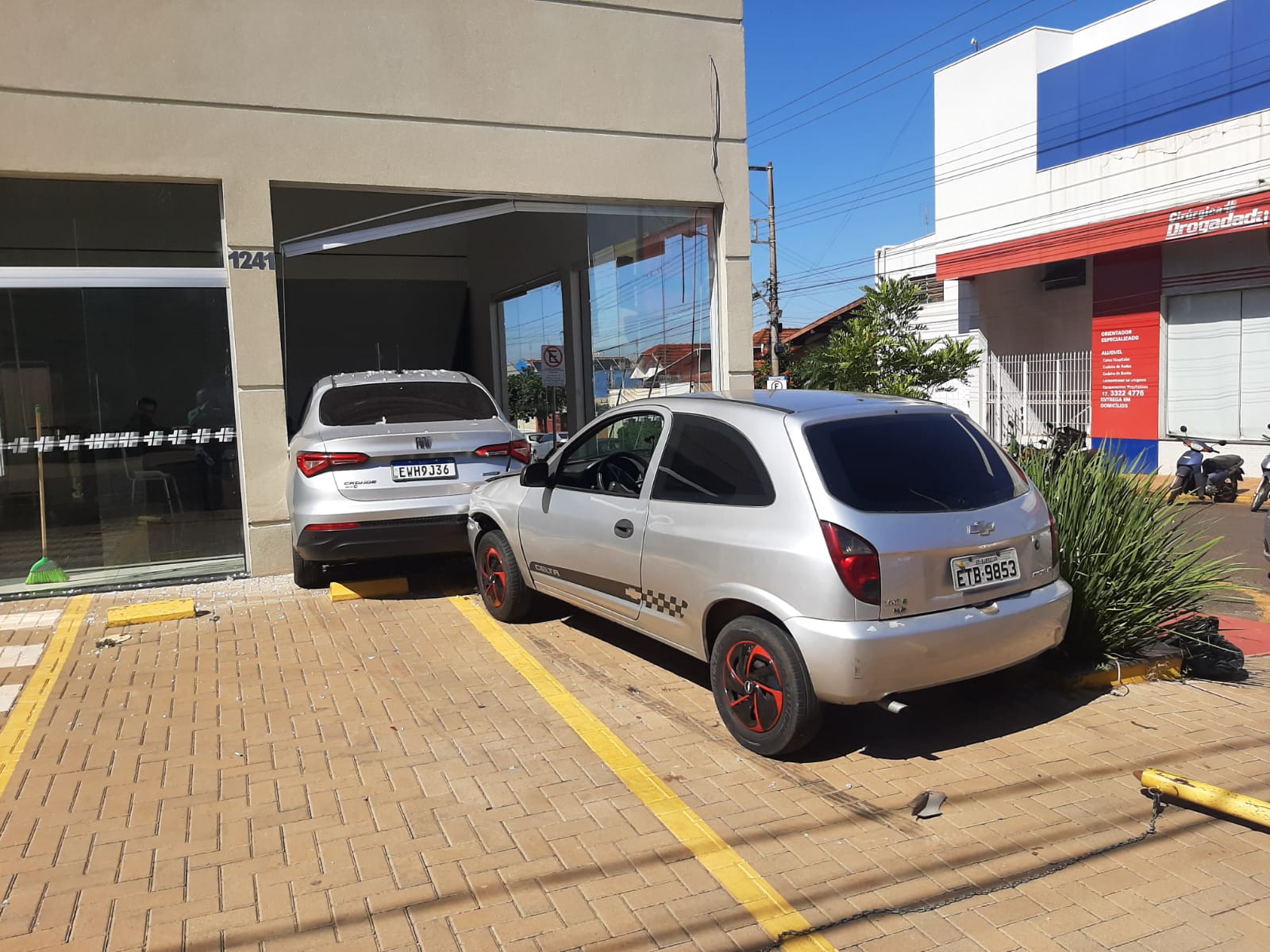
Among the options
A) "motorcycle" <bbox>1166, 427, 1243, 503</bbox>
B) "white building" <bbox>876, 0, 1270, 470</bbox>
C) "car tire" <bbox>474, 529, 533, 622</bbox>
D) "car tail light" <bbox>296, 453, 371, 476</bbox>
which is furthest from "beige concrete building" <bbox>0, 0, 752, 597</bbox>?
"white building" <bbox>876, 0, 1270, 470</bbox>

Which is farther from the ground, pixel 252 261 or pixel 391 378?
pixel 252 261

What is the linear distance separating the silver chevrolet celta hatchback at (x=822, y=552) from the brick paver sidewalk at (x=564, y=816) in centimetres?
46

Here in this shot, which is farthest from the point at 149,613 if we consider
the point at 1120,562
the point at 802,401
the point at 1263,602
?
the point at 1263,602

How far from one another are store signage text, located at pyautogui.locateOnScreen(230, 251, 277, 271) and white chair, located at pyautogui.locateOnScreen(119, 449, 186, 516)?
6.06 ft

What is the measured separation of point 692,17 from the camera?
9867mm

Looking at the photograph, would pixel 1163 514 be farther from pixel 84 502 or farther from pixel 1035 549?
pixel 84 502

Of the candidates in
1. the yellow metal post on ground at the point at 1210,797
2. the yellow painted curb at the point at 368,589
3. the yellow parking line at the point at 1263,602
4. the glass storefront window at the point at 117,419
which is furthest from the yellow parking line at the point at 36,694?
the yellow parking line at the point at 1263,602

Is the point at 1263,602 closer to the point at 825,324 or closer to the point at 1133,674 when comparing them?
the point at 1133,674

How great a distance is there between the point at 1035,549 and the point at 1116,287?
17.7 m

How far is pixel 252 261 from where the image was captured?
8.31 meters

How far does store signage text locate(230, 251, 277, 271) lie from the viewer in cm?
826

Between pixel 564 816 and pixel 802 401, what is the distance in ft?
7.78

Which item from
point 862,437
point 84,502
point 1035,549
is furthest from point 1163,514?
point 84,502

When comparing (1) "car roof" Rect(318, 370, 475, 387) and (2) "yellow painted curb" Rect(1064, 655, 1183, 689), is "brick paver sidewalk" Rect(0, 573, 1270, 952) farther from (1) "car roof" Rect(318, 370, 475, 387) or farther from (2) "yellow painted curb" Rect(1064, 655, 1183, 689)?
(1) "car roof" Rect(318, 370, 475, 387)
